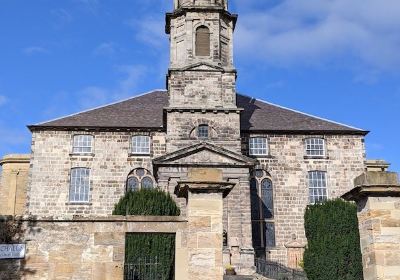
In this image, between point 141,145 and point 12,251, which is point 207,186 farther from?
point 141,145

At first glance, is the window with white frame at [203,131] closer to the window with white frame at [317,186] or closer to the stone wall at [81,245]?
the window with white frame at [317,186]

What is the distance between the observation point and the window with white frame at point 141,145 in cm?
3144

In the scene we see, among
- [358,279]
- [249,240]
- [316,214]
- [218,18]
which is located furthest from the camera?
[218,18]

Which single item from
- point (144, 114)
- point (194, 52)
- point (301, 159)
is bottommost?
point (301, 159)

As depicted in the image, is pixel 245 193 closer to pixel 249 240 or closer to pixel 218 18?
pixel 249 240

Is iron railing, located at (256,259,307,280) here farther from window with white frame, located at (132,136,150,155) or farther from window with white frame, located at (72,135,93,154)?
window with white frame, located at (72,135,93,154)

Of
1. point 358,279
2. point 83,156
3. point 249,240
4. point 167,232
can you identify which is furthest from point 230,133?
point 167,232

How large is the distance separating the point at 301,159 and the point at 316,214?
8.67 meters

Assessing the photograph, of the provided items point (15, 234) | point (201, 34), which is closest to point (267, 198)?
point (201, 34)

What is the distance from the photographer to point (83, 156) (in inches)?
1228

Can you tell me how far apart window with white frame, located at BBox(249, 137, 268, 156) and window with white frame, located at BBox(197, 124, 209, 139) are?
3.75 metres

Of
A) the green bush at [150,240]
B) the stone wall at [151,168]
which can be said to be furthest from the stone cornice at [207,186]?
the stone wall at [151,168]

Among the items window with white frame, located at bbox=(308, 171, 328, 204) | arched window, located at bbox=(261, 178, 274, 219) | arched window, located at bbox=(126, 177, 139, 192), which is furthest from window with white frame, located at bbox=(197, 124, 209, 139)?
window with white frame, located at bbox=(308, 171, 328, 204)

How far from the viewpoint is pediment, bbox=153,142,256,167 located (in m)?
27.4
